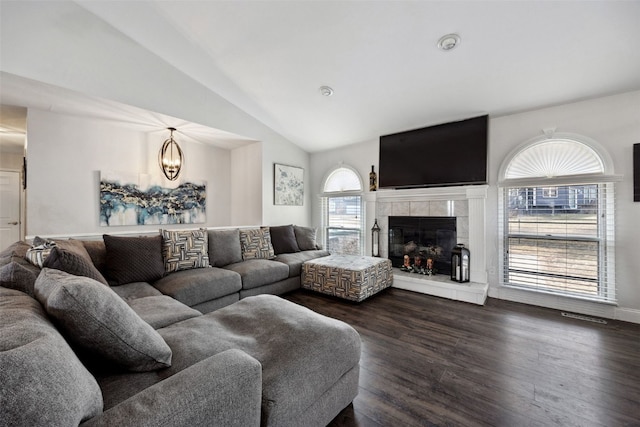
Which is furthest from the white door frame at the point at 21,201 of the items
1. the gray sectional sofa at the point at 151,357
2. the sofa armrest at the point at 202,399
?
the sofa armrest at the point at 202,399

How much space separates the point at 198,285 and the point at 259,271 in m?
0.77

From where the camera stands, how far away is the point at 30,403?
1.78ft

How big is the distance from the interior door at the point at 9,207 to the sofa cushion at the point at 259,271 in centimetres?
464

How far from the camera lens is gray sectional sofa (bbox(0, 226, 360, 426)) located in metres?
0.63

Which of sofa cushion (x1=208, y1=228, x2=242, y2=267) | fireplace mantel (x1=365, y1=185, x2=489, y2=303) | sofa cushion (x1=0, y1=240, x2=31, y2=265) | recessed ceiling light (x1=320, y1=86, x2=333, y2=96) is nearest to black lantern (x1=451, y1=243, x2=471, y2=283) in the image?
fireplace mantel (x1=365, y1=185, x2=489, y2=303)

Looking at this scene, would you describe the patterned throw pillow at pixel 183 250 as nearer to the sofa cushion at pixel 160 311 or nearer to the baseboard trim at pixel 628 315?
the sofa cushion at pixel 160 311

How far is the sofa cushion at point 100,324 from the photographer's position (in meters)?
0.92

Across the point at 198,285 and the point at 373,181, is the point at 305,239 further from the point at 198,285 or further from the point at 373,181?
the point at 198,285

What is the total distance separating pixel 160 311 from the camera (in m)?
1.81

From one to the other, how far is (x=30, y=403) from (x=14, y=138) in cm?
578

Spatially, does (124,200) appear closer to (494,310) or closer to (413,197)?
(413,197)

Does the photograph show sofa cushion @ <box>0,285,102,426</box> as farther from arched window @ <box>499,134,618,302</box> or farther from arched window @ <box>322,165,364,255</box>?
arched window @ <box>322,165,364,255</box>

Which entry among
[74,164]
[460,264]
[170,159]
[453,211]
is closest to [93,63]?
[74,164]

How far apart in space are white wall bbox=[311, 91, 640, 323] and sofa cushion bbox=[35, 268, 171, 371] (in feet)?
12.8
